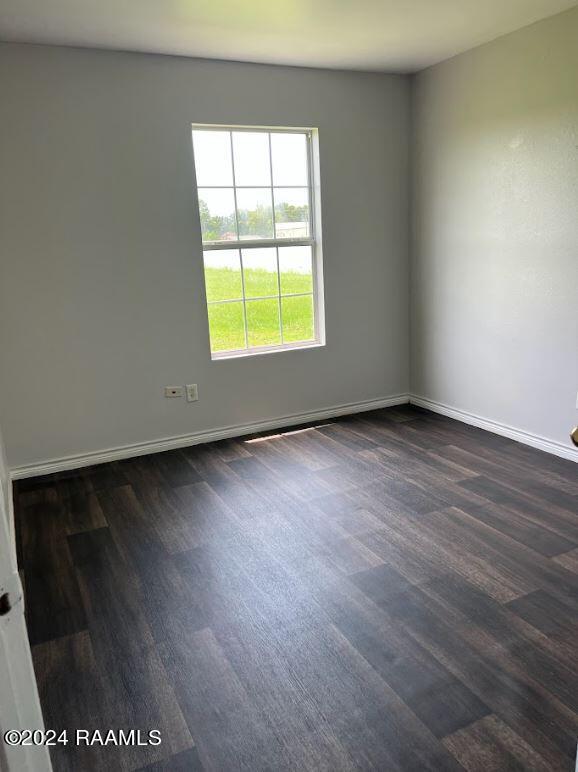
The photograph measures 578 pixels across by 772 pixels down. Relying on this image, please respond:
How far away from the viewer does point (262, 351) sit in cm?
408

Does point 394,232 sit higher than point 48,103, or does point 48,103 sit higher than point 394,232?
point 48,103

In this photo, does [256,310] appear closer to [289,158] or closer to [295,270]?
[295,270]

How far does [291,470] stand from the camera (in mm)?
3426

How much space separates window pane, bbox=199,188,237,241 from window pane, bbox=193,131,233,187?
0.21 feet

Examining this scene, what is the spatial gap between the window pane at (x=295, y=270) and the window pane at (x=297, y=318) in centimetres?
7

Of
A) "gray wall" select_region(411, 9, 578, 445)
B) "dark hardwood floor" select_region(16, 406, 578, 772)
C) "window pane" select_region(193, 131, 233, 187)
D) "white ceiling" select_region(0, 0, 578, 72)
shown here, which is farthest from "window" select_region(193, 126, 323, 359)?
"dark hardwood floor" select_region(16, 406, 578, 772)

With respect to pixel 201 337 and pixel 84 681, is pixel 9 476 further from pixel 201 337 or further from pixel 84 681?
pixel 84 681

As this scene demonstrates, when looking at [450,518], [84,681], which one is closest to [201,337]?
[450,518]

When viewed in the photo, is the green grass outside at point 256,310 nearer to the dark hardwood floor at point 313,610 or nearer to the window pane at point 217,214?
the window pane at point 217,214

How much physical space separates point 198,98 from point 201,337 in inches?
58.5

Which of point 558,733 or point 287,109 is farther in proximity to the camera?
point 287,109

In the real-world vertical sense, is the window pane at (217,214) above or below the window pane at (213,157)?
below

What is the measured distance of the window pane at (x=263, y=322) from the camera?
13.1 feet

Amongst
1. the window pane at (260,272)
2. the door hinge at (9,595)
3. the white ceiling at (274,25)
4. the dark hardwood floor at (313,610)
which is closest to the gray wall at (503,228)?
the white ceiling at (274,25)
